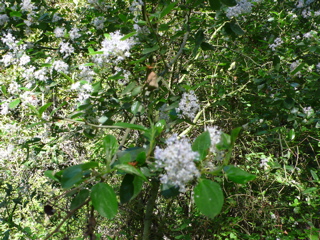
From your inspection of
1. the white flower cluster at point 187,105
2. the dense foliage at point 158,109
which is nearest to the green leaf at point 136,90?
the dense foliage at point 158,109

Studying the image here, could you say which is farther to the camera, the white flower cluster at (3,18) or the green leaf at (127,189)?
the white flower cluster at (3,18)

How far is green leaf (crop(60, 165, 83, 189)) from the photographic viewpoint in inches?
26.5

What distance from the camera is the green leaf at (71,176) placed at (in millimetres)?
674

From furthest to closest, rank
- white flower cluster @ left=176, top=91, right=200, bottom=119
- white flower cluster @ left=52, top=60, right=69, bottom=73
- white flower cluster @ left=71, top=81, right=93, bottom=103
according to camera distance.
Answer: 1. white flower cluster @ left=52, top=60, right=69, bottom=73
2. white flower cluster @ left=71, top=81, right=93, bottom=103
3. white flower cluster @ left=176, top=91, right=200, bottom=119

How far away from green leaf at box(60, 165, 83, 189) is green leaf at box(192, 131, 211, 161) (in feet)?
0.96

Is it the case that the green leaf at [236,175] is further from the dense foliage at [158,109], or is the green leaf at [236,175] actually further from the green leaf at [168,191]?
the green leaf at [168,191]

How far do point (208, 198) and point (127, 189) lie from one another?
0.77ft

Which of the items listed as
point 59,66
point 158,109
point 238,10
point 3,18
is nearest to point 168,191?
point 158,109

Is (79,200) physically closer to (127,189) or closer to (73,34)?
(127,189)

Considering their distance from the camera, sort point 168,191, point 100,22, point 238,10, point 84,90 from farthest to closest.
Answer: point 100,22 → point 238,10 → point 84,90 → point 168,191

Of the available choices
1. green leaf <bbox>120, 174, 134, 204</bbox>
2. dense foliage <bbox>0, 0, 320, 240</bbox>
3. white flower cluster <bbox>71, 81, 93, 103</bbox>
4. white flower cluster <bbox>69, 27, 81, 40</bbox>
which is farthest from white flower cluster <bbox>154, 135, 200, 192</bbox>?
white flower cluster <bbox>69, 27, 81, 40</bbox>

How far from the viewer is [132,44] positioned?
132 cm

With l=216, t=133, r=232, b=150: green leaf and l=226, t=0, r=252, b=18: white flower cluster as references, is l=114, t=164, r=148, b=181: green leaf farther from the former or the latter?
l=226, t=0, r=252, b=18: white flower cluster

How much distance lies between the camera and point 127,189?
79cm
